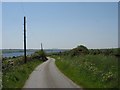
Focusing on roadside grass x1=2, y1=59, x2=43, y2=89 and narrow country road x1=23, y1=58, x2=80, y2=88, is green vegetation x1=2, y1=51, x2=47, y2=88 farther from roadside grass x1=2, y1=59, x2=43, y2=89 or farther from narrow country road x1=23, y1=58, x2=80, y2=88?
narrow country road x1=23, y1=58, x2=80, y2=88

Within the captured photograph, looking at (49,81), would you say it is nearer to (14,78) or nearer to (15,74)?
(14,78)

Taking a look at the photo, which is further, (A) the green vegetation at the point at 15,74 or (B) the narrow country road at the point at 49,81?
(A) the green vegetation at the point at 15,74

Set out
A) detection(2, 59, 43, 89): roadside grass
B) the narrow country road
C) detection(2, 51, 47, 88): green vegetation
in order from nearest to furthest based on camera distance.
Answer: the narrow country road < detection(2, 59, 43, 89): roadside grass < detection(2, 51, 47, 88): green vegetation

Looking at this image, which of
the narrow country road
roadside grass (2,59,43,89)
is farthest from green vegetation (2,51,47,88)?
the narrow country road

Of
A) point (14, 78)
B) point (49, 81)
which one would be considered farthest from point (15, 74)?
point (49, 81)

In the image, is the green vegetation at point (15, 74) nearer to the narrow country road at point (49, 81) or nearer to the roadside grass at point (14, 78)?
the roadside grass at point (14, 78)

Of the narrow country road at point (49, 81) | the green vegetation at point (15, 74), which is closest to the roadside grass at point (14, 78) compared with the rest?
the green vegetation at point (15, 74)

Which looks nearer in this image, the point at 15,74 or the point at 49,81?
the point at 49,81

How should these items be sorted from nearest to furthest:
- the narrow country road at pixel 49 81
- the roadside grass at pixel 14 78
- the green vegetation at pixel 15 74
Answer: the narrow country road at pixel 49 81 → the roadside grass at pixel 14 78 → the green vegetation at pixel 15 74

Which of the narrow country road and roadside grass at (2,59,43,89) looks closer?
the narrow country road

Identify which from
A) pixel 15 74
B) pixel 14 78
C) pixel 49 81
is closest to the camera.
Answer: pixel 49 81

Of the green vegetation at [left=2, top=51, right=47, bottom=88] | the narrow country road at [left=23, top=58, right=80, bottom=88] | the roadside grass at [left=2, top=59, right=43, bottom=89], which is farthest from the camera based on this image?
the green vegetation at [left=2, top=51, right=47, bottom=88]

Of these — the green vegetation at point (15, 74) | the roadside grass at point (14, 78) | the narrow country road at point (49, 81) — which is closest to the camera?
the narrow country road at point (49, 81)

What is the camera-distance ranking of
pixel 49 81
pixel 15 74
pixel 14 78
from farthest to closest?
pixel 15 74, pixel 14 78, pixel 49 81
